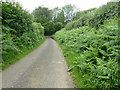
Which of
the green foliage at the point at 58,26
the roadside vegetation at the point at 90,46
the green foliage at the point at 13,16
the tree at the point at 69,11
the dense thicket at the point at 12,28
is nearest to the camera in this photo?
the roadside vegetation at the point at 90,46

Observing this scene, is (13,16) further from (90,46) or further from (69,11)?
(69,11)

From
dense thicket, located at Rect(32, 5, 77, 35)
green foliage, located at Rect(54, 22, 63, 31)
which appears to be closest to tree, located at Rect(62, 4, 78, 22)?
dense thicket, located at Rect(32, 5, 77, 35)

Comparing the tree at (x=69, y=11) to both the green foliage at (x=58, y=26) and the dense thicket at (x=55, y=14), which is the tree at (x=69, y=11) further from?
the green foliage at (x=58, y=26)

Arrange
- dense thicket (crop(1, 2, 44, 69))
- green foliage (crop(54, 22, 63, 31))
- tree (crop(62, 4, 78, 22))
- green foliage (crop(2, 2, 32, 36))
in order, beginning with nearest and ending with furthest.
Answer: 1. dense thicket (crop(1, 2, 44, 69))
2. green foliage (crop(2, 2, 32, 36))
3. green foliage (crop(54, 22, 63, 31))
4. tree (crop(62, 4, 78, 22))

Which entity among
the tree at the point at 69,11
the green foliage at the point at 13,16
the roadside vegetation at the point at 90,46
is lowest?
the roadside vegetation at the point at 90,46

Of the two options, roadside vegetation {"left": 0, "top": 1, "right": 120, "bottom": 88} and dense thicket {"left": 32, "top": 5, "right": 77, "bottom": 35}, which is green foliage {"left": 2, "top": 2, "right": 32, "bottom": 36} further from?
dense thicket {"left": 32, "top": 5, "right": 77, "bottom": 35}

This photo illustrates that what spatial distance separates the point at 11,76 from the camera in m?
4.87

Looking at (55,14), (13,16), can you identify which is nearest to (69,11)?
(55,14)

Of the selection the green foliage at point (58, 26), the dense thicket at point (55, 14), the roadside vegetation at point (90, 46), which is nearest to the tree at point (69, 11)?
the dense thicket at point (55, 14)

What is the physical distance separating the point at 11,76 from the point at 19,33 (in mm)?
5303

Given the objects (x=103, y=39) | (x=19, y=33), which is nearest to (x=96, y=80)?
(x=103, y=39)

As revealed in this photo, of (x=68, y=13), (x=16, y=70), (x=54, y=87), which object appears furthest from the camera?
(x=68, y=13)

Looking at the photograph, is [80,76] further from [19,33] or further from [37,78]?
[19,33]

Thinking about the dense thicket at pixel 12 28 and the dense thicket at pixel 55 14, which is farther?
the dense thicket at pixel 55 14
